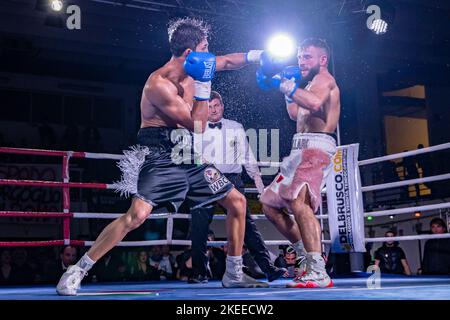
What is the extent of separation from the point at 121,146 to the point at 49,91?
189 centimetres

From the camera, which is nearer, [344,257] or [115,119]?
[344,257]

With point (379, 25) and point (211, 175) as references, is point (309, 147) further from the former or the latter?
point (379, 25)

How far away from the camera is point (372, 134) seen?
993 centimetres

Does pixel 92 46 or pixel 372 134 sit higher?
pixel 92 46

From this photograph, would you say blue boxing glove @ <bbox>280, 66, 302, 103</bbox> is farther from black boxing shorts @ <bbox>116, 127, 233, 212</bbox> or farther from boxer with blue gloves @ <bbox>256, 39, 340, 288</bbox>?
black boxing shorts @ <bbox>116, 127, 233, 212</bbox>

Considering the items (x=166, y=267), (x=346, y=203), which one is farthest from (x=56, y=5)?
(x=346, y=203)

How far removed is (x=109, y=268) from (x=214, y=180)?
4580 mm

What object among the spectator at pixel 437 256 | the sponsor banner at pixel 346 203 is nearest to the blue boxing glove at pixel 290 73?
the sponsor banner at pixel 346 203

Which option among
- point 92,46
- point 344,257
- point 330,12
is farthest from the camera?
point 92,46

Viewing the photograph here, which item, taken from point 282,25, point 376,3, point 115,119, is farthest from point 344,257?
point 115,119

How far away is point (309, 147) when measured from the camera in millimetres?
2754
